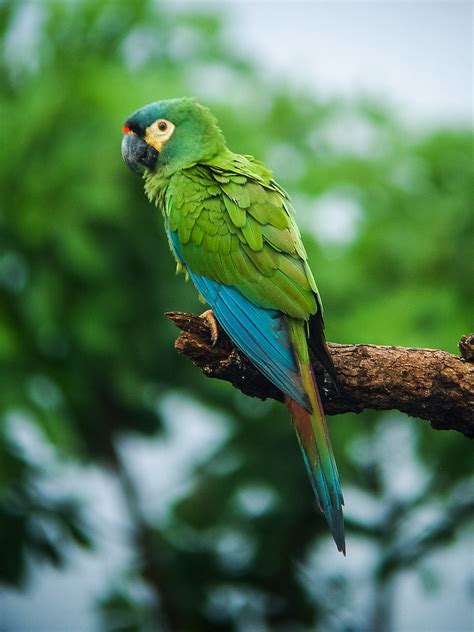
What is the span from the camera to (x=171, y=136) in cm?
391

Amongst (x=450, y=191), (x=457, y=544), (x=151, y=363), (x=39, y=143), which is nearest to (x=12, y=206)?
(x=39, y=143)

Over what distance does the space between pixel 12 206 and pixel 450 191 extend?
4259 millimetres

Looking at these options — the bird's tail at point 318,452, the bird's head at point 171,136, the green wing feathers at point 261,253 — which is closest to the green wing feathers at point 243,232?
the green wing feathers at point 261,253

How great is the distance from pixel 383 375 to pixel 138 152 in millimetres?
1674

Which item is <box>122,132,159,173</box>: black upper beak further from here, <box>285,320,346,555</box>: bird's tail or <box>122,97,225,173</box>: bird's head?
<box>285,320,346,555</box>: bird's tail

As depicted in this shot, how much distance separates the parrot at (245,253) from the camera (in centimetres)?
310

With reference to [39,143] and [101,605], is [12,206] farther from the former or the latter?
[101,605]

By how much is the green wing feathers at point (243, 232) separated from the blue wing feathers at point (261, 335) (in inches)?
1.7

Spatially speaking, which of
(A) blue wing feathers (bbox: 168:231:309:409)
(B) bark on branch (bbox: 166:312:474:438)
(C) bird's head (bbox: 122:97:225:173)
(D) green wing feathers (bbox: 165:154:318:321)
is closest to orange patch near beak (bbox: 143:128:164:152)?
(C) bird's head (bbox: 122:97:225:173)

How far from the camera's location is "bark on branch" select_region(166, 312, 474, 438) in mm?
3199

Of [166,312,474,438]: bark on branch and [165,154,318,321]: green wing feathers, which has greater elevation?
[165,154,318,321]: green wing feathers

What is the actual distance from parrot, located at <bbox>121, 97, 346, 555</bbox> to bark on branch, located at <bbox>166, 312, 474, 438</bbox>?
0.11 meters

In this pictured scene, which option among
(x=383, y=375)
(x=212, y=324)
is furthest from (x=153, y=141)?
(x=383, y=375)

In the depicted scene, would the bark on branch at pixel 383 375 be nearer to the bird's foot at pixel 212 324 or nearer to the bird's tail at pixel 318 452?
the bird's foot at pixel 212 324
